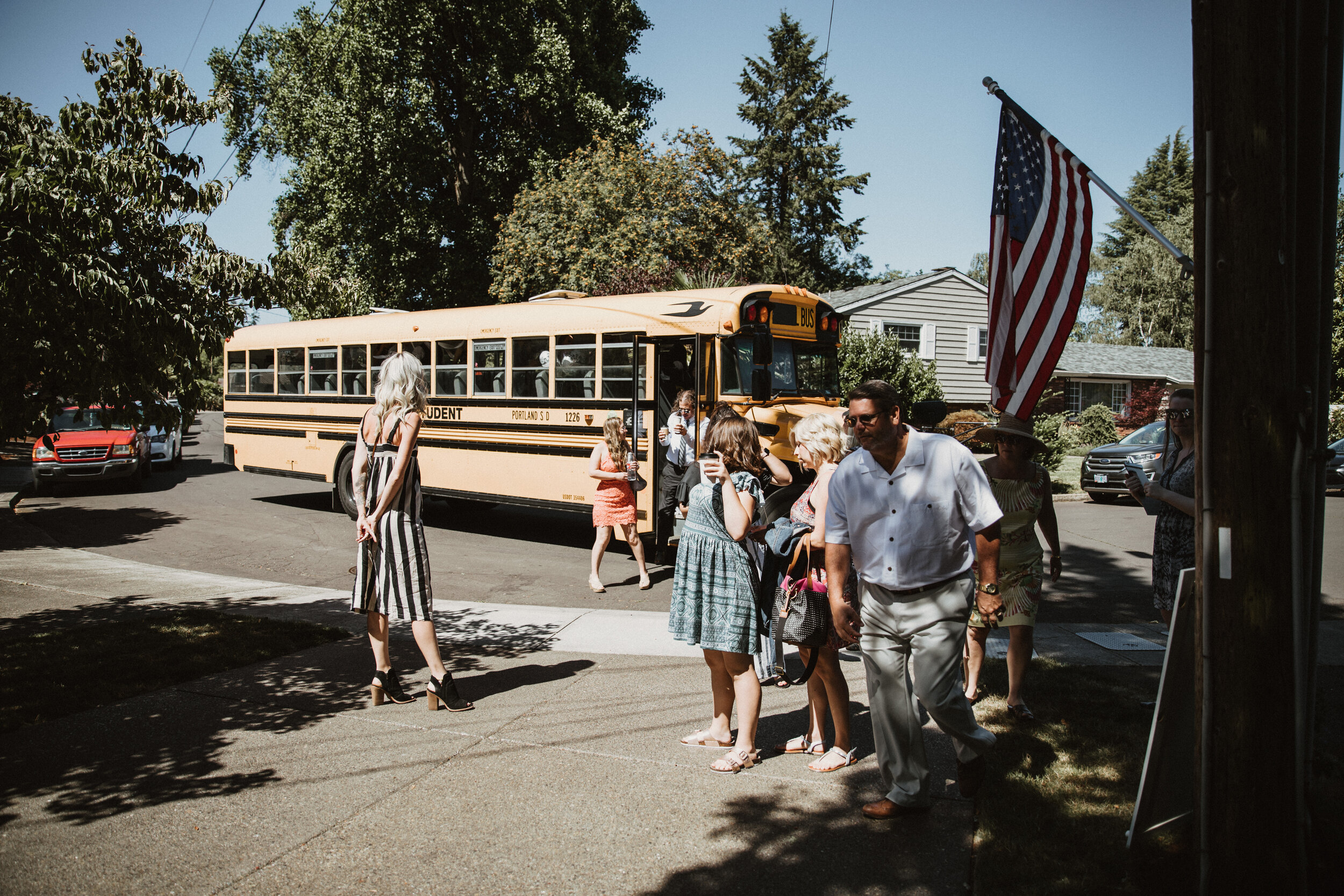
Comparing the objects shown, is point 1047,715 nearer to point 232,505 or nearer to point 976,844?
point 976,844

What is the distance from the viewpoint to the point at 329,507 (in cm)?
1547

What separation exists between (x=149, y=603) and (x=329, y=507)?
25.5 ft

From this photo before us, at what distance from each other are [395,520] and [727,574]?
1.98m

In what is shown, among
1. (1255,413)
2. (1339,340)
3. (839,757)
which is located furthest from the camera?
(1339,340)

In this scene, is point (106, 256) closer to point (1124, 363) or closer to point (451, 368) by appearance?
point (451, 368)

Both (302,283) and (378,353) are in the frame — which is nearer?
(302,283)

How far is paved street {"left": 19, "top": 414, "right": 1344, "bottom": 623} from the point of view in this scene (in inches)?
348

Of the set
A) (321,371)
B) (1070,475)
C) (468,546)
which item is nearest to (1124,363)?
(1070,475)

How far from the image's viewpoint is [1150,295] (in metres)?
51.6

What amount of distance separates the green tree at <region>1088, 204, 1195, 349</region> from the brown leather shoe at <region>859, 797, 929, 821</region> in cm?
5139

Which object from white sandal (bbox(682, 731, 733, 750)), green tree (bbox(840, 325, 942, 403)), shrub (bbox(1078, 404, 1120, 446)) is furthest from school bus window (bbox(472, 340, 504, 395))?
shrub (bbox(1078, 404, 1120, 446))

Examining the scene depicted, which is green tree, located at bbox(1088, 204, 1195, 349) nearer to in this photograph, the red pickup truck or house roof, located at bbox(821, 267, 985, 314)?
house roof, located at bbox(821, 267, 985, 314)

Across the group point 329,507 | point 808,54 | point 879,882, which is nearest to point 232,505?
point 329,507

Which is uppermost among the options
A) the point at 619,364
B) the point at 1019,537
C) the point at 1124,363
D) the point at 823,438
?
the point at 1124,363
